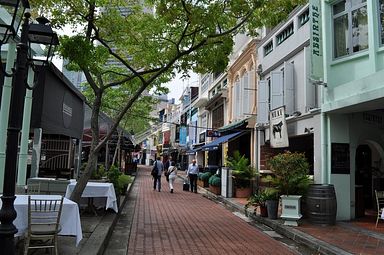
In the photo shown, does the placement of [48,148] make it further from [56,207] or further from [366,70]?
[366,70]

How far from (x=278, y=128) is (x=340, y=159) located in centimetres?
324

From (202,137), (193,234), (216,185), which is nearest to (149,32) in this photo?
(193,234)

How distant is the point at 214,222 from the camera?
12242 mm

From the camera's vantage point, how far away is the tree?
9.58 m

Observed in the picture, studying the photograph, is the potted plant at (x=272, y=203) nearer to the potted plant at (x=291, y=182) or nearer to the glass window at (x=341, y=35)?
the potted plant at (x=291, y=182)

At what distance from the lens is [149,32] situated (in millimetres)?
11250

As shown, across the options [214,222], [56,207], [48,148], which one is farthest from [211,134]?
[56,207]

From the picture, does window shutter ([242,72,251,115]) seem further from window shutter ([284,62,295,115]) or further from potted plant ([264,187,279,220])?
potted plant ([264,187,279,220])

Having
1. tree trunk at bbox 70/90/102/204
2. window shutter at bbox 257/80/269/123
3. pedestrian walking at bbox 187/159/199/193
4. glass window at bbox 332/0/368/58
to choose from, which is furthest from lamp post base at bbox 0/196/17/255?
pedestrian walking at bbox 187/159/199/193

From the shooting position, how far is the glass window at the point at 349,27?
465 inches

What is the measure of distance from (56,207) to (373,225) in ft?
28.2

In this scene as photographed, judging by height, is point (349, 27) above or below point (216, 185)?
above

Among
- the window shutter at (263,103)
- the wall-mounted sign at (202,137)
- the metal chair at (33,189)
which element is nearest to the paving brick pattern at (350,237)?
the window shutter at (263,103)

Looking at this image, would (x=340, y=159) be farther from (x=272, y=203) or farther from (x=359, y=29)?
(x=359, y=29)
